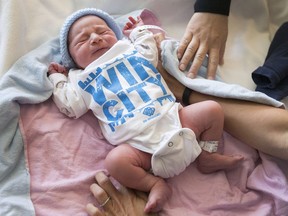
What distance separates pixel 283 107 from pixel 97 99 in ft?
1.74

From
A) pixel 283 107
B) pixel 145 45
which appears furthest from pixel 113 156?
pixel 283 107

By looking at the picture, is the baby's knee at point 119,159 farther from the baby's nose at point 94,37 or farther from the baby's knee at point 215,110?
the baby's nose at point 94,37

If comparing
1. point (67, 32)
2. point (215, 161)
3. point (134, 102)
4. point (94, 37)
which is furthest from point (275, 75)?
point (67, 32)

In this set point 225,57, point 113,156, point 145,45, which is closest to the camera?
point 113,156

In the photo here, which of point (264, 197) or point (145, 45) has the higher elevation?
point (145, 45)

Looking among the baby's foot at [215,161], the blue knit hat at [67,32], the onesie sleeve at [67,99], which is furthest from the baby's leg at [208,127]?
the blue knit hat at [67,32]

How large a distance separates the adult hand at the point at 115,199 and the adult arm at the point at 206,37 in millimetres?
406

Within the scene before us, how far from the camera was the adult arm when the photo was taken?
1.18 meters

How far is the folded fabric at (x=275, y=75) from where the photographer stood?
111 centimetres

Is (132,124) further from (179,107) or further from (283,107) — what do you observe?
(283,107)

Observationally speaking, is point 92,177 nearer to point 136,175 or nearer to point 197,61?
point 136,175

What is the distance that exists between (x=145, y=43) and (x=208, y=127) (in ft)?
1.14

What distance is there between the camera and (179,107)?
1082 mm

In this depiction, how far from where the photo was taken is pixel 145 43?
119 centimetres
